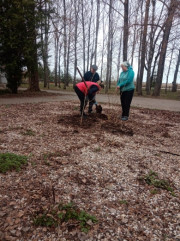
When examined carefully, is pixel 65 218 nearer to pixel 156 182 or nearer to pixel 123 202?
pixel 123 202

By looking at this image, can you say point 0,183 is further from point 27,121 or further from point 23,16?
point 23,16

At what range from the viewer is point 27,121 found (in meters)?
5.32

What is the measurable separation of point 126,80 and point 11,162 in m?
4.02

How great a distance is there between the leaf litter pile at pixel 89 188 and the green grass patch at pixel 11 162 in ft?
0.23

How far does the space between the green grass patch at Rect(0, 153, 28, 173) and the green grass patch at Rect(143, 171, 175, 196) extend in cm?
183

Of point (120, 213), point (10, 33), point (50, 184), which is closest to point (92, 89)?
point (50, 184)

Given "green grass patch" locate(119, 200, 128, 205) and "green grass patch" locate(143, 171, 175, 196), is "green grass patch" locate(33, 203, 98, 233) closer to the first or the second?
"green grass patch" locate(119, 200, 128, 205)

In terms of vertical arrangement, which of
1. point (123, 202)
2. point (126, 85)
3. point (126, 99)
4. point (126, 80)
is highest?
point (126, 80)

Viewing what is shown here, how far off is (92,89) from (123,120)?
1574 millimetres

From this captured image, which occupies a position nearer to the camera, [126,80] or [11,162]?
[11,162]

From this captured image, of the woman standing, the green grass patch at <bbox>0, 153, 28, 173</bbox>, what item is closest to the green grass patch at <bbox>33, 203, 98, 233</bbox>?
the green grass patch at <bbox>0, 153, 28, 173</bbox>

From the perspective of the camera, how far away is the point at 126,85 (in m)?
5.61

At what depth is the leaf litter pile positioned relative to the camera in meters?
1.68

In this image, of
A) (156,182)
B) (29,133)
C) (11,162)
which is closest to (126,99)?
(29,133)
